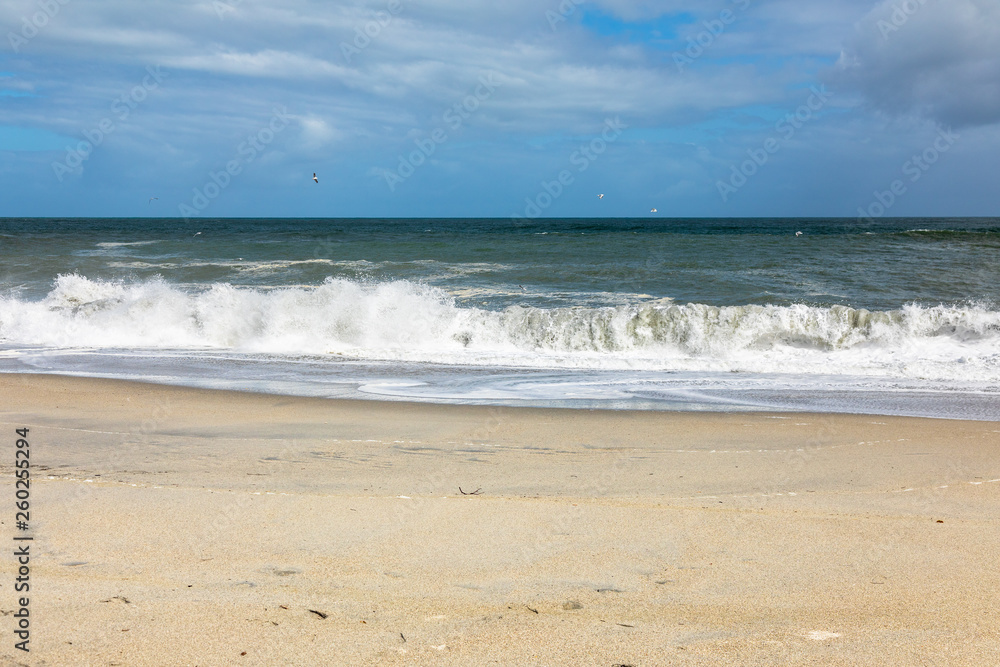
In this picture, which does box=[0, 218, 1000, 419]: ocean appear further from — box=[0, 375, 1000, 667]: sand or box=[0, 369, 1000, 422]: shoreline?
box=[0, 375, 1000, 667]: sand

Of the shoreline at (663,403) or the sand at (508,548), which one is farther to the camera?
the shoreline at (663,403)

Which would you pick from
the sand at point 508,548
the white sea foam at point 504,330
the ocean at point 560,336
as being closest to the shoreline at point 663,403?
the ocean at point 560,336

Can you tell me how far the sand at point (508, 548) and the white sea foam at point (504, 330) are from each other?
5.28 metres

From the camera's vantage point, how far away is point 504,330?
13.2 m

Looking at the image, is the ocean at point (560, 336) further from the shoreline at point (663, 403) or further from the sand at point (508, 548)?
the sand at point (508, 548)

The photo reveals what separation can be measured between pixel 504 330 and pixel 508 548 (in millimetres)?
9728

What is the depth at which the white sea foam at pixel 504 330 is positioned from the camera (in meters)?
11.6

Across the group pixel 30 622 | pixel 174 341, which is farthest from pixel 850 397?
pixel 174 341

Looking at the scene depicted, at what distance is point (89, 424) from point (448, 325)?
7382 millimetres

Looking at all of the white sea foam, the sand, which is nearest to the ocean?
the white sea foam

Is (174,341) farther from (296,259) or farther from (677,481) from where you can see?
(296,259)

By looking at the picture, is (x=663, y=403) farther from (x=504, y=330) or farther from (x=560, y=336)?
(x=504, y=330)

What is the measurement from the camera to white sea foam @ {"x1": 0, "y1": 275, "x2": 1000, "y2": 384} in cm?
1155

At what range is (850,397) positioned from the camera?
8.24 metres
